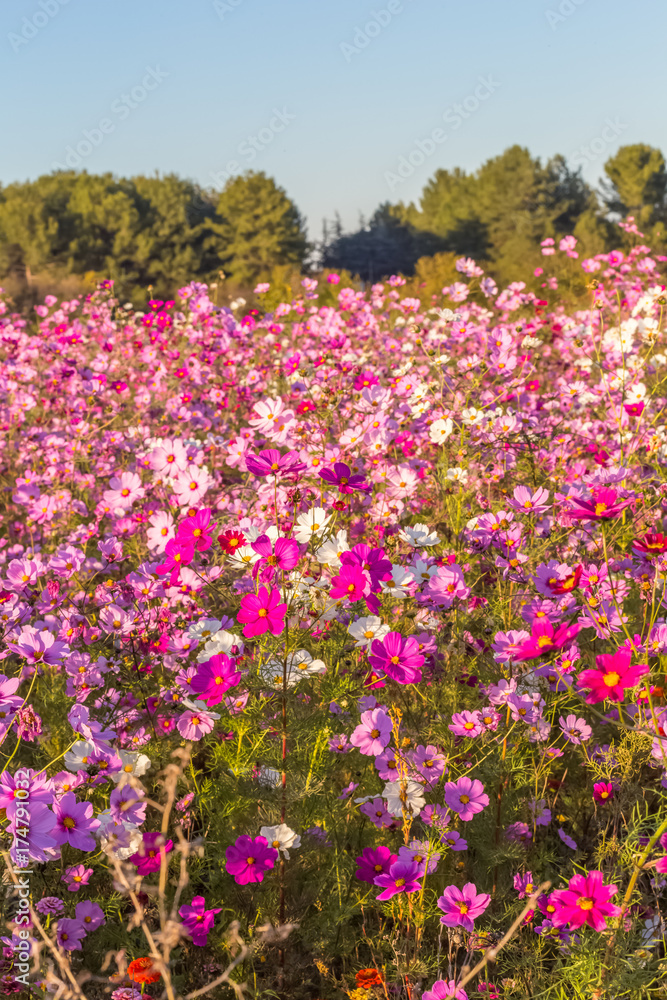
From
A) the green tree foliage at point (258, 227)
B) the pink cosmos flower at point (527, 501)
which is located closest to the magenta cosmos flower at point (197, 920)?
the pink cosmos flower at point (527, 501)

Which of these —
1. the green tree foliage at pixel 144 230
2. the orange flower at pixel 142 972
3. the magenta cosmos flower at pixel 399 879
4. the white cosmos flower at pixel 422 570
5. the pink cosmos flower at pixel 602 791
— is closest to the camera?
the orange flower at pixel 142 972

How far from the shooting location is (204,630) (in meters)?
1.88

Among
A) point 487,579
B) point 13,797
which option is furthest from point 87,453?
point 13,797

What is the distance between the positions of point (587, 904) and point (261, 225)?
36744 millimetres

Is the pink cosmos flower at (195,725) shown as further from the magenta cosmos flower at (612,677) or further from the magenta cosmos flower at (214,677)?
the magenta cosmos flower at (612,677)

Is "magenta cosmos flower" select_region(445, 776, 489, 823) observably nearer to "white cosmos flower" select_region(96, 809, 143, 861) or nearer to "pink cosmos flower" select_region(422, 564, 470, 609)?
"pink cosmos flower" select_region(422, 564, 470, 609)

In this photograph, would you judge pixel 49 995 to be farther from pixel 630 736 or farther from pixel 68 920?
pixel 630 736

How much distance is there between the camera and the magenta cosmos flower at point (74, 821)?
138 cm

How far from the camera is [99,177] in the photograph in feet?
124

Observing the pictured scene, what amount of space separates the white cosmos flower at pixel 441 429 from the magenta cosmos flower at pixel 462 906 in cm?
174

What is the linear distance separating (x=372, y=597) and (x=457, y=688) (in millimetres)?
841

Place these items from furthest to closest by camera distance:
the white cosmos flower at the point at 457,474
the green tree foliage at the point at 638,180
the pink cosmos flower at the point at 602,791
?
the green tree foliage at the point at 638,180
the white cosmos flower at the point at 457,474
the pink cosmos flower at the point at 602,791

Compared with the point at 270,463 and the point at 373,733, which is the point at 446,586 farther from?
the point at 270,463

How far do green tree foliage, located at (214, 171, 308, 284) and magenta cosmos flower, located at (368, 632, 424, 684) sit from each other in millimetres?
34505
